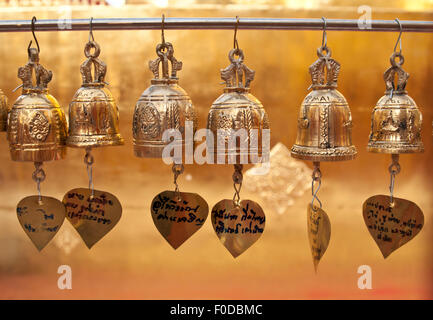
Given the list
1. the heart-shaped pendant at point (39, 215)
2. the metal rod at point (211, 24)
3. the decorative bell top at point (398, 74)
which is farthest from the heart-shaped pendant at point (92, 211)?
the decorative bell top at point (398, 74)

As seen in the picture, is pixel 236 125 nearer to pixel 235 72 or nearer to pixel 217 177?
pixel 235 72

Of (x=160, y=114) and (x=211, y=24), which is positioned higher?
(x=211, y=24)

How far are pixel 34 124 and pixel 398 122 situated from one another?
1.40m

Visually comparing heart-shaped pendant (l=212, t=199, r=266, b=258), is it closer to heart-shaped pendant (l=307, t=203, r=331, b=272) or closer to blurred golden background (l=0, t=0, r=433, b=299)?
heart-shaped pendant (l=307, t=203, r=331, b=272)

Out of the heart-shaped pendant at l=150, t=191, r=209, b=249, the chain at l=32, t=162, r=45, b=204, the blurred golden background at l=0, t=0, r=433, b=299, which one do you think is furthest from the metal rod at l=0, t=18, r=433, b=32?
the blurred golden background at l=0, t=0, r=433, b=299

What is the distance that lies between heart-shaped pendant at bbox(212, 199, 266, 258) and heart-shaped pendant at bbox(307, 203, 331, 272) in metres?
0.21

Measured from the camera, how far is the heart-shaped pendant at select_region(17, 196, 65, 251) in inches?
83.2

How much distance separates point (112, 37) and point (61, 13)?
336mm

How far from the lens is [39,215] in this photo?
6.96ft

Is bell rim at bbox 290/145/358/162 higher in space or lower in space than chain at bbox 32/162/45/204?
higher

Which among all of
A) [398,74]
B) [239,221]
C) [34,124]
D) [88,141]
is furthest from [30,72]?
[398,74]

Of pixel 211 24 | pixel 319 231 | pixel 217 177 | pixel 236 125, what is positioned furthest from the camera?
pixel 217 177
